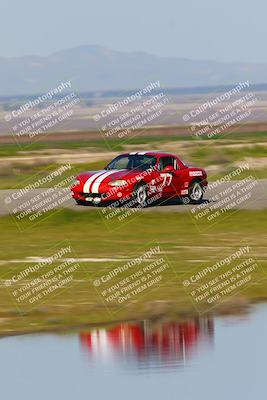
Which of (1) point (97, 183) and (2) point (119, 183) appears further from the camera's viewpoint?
(1) point (97, 183)

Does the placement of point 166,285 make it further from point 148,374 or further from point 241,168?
→ point 241,168

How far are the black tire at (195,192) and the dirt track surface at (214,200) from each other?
0.20 meters

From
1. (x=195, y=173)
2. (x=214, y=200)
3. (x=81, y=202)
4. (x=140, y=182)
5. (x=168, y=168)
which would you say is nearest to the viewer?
(x=140, y=182)

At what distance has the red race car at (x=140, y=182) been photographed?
30.7 metres

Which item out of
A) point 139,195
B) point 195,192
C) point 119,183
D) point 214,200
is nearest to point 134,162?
point 139,195

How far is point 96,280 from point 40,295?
1492mm

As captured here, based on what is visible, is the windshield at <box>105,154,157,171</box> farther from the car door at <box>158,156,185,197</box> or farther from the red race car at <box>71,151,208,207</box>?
the car door at <box>158,156,185,197</box>

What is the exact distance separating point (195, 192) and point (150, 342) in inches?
715

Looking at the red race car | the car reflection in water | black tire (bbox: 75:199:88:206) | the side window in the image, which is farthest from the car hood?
the car reflection in water

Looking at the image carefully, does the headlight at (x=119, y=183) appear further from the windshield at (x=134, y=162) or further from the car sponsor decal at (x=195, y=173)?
the car sponsor decal at (x=195, y=173)

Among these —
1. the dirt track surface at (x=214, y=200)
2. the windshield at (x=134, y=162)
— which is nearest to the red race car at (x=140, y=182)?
the windshield at (x=134, y=162)

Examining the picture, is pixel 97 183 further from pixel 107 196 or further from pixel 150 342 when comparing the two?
pixel 150 342

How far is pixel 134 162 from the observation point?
31609 millimetres

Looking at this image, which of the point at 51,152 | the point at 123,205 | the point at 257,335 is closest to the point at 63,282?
the point at 257,335
